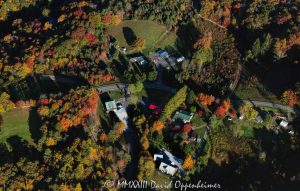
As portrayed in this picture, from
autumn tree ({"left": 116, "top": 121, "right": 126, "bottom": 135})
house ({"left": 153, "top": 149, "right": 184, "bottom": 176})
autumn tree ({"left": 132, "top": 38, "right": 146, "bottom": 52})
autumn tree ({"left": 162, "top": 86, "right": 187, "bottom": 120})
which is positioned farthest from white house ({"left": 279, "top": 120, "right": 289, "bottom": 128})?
autumn tree ({"left": 132, "top": 38, "right": 146, "bottom": 52})

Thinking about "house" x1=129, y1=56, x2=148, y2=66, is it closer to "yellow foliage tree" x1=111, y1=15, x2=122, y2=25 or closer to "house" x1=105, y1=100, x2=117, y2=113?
"yellow foliage tree" x1=111, y1=15, x2=122, y2=25

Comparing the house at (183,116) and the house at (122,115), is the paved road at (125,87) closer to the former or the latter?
the house at (122,115)

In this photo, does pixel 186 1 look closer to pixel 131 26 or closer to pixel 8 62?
pixel 131 26

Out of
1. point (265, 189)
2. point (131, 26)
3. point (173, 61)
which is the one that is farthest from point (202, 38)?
point (265, 189)

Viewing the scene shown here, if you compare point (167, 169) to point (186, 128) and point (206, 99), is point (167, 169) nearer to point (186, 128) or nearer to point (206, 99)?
point (186, 128)

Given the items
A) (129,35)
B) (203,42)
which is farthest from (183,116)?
(129,35)
